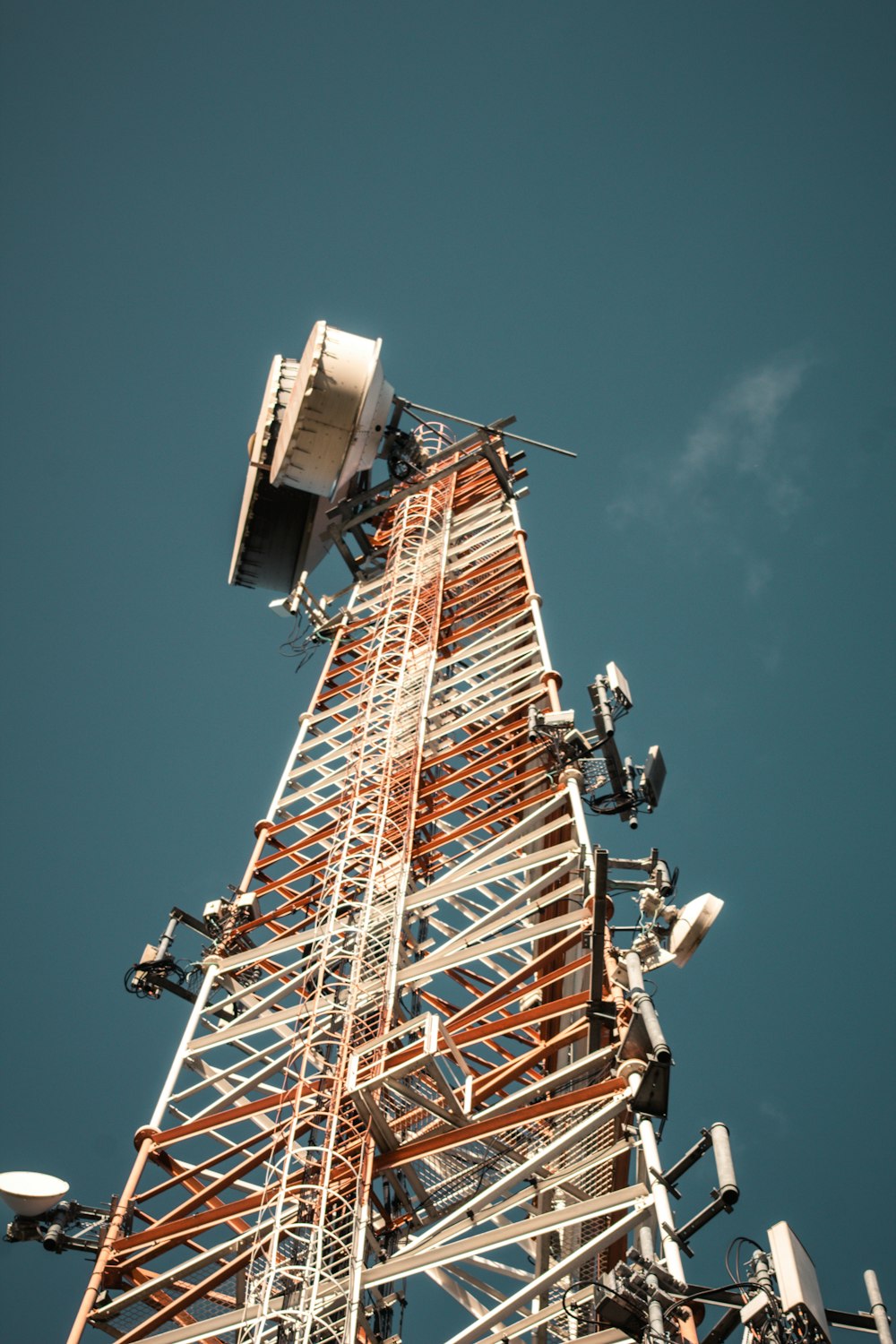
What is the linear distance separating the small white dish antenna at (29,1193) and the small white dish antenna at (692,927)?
764 centimetres

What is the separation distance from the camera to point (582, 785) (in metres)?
20.7


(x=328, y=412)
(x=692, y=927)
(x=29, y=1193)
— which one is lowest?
(x=29, y=1193)

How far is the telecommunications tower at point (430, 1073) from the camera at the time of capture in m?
13.1

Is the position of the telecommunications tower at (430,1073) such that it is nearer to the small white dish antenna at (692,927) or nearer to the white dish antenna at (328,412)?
the small white dish antenna at (692,927)

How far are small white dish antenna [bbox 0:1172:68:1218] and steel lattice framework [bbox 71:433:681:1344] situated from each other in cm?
81

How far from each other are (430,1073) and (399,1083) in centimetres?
35

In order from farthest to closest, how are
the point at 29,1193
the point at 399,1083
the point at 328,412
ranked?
1. the point at 328,412
2. the point at 29,1193
3. the point at 399,1083

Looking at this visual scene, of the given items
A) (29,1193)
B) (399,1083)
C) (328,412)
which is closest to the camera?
(399,1083)

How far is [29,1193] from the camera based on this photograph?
16391 mm

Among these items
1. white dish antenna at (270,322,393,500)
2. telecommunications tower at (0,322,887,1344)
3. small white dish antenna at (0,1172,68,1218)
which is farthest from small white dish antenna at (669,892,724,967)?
white dish antenna at (270,322,393,500)

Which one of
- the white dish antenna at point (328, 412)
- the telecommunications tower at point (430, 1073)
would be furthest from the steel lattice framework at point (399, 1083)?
the white dish antenna at point (328, 412)

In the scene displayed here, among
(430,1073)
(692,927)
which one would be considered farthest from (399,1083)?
(692,927)

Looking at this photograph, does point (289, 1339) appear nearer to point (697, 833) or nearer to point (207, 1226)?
point (207, 1226)

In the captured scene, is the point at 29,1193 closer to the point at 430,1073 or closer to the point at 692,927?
the point at 430,1073
